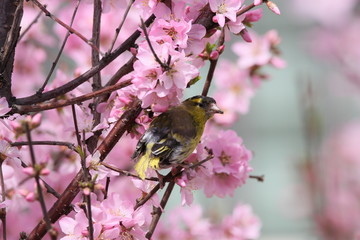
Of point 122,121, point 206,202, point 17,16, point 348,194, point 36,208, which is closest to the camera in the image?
point 17,16

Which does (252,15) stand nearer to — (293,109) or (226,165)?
(226,165)

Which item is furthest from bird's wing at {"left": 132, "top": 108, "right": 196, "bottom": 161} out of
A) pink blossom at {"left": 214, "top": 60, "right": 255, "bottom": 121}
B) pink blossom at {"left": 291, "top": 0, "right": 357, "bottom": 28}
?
pink blossom at {"left": 291, "top": 0, "right": 357, "bottom": 28}

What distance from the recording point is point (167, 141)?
1.32 m

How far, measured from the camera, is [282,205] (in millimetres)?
4520

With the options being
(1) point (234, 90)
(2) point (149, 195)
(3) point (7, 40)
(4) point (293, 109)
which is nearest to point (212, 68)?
(2) point (149, 195)

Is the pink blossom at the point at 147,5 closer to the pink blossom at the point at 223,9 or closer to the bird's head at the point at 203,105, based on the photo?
the pink blossom at the point at 223,9

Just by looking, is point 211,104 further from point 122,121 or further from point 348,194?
point 348,194

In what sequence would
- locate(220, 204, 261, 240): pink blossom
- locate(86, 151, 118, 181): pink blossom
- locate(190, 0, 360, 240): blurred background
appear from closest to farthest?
locate(86, 151, 118, 181): pink blossom
locate(220, 204, 261, 240): pink blossom
locate(190, 0, 360, 240): blurred background

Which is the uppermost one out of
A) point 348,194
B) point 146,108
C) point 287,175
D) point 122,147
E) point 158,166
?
point 287,175

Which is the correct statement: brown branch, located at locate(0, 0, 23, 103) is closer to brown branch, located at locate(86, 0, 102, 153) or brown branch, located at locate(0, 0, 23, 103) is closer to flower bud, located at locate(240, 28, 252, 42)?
brown branch, located at locate(86, 0, 102, 153)

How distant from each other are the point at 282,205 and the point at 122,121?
131 inches

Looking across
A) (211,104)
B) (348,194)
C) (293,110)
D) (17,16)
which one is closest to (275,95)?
(293,110)

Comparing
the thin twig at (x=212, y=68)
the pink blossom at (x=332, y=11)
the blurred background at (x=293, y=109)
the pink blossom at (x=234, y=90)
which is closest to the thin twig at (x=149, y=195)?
the thin twig at (x=212, y=68)

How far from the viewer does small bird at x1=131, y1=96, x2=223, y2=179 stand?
1298mm
